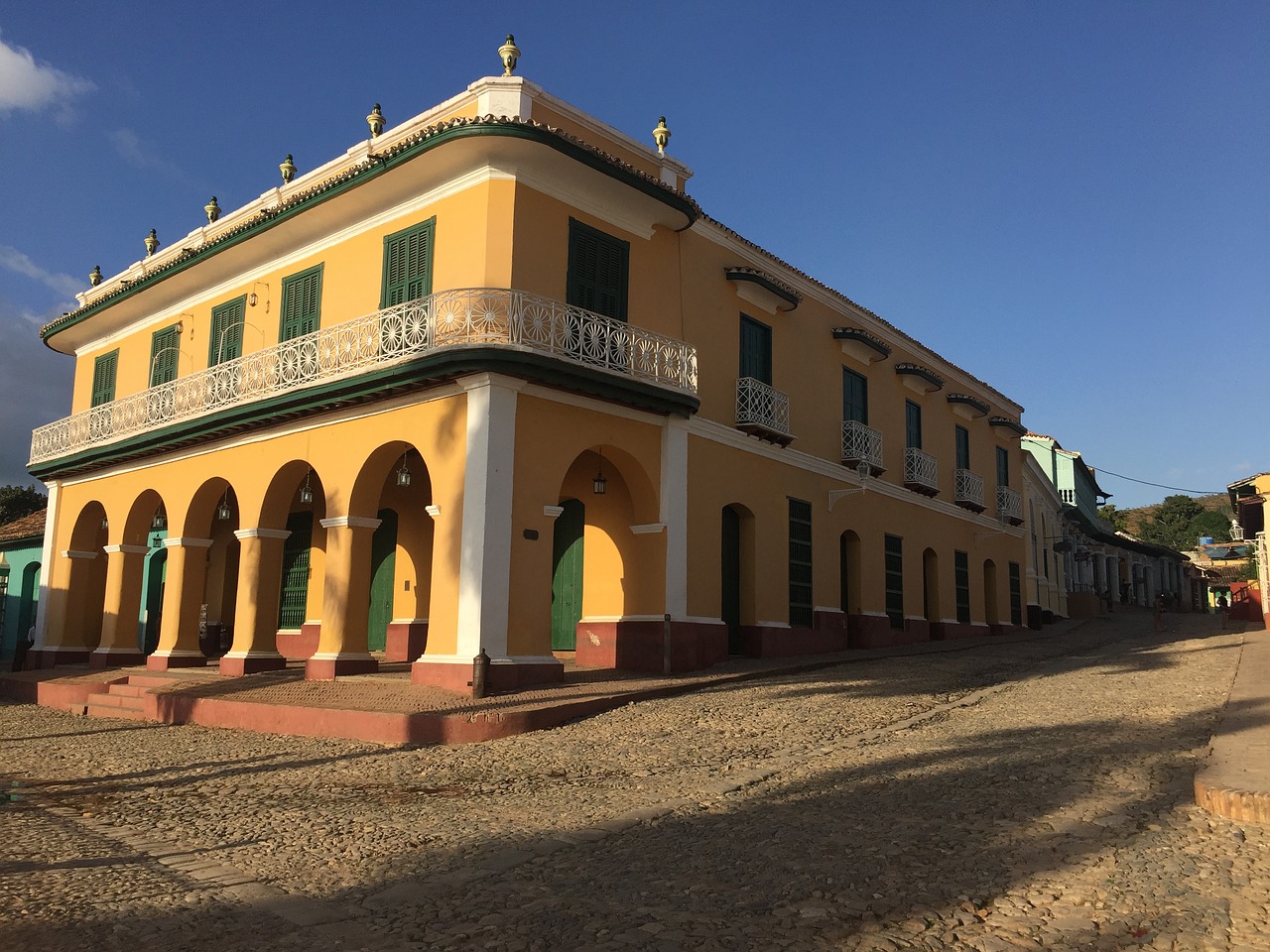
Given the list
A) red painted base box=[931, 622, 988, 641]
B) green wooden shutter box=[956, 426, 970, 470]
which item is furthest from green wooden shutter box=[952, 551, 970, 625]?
green wooden shutter box=[956, 426, 970, 470]

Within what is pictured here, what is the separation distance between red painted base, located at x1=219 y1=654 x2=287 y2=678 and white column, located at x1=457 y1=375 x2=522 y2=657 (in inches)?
191

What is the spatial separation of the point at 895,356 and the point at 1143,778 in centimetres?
1686

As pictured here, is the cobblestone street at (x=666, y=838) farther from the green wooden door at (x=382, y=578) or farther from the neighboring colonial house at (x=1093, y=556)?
the neighboring colonial house at (x=1093, y=556)

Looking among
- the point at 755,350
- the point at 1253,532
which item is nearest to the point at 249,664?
the point at 755,350

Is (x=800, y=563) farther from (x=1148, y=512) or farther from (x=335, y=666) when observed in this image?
(x=1148, y=512)

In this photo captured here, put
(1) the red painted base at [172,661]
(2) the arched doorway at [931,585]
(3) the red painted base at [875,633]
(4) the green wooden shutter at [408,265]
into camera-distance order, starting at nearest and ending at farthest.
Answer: (4) the green wooden shutter at [408,265] < (1) the red painted base at [172,661] < (3) the red painted base at [875,633] < (2) the arched doorway at [931,585]

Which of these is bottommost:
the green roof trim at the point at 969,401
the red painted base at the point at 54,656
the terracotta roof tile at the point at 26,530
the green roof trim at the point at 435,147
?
the red painted base at the point at 54,656

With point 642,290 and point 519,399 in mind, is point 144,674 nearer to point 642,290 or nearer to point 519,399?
point 519,399

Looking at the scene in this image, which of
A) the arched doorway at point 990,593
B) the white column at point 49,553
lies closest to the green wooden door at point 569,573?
the white column at point 49,553

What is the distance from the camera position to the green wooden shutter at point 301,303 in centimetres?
1608

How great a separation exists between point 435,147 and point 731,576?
8.33 metres

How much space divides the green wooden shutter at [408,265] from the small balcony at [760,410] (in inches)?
220

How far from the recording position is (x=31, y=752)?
10.9 meters

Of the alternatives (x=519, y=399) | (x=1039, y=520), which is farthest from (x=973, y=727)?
(x=1039, y=520)
